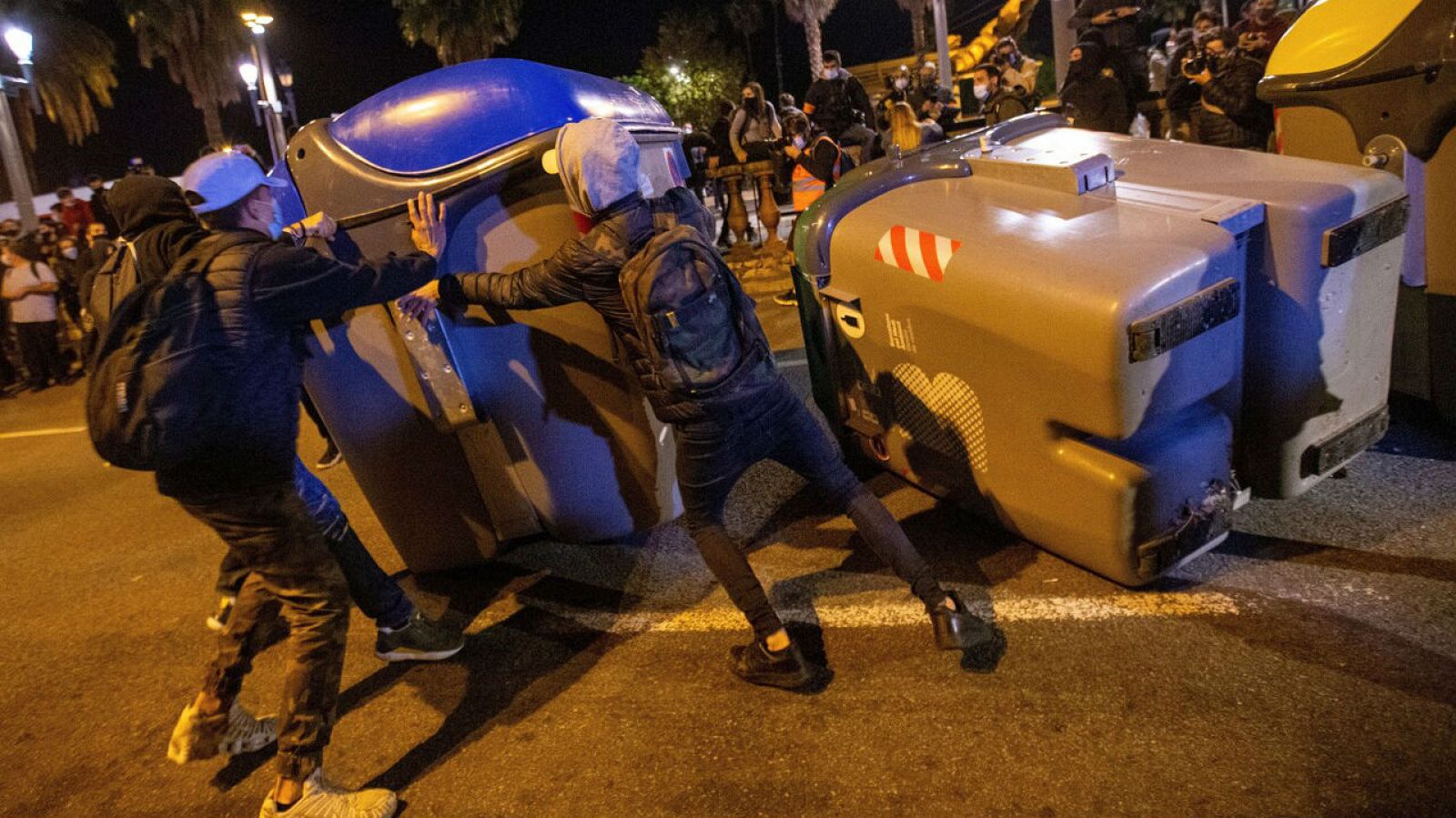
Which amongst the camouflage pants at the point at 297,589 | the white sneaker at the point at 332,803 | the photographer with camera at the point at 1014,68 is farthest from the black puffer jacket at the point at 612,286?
the photographer with camera at the point at 1014,68

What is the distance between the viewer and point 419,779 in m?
3.01

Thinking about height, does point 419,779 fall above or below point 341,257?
below

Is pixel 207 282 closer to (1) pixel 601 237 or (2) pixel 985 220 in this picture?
(1) pixel 601 237

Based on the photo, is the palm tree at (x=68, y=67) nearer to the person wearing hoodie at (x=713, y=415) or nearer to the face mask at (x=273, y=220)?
the face mask at (x=273, y=220)

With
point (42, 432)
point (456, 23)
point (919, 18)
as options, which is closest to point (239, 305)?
point (42, 432)

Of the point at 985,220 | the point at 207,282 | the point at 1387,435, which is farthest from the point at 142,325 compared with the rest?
the point at 1387,435

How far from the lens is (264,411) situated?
2721 millimetres

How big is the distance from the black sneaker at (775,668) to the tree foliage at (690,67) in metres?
37.7

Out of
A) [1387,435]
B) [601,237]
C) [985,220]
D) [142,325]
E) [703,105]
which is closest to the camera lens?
[142,325]

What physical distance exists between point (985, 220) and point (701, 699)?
6.25 ft

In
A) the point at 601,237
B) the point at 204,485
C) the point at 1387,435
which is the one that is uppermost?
the point at 601,237

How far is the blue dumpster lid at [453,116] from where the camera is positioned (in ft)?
11.1

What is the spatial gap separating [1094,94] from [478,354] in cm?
678

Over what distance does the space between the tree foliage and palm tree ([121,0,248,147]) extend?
16.0m
